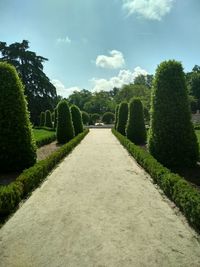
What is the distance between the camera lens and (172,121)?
34.6ft

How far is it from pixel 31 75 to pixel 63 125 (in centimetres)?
Answer: 2824

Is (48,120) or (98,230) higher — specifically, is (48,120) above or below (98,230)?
above

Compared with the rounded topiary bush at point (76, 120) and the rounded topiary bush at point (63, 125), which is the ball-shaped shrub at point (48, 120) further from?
the rounded topiary bush at point (63, 125)

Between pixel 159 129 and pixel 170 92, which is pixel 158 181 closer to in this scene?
pixel 159 129

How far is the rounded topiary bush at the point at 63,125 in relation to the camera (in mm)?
23189

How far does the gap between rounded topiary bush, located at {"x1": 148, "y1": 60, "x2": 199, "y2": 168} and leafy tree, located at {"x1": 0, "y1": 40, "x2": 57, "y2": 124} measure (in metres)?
39.2

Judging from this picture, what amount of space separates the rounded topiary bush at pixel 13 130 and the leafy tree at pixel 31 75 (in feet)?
125

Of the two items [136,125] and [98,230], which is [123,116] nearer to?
[136,125]

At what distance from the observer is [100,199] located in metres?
7.13

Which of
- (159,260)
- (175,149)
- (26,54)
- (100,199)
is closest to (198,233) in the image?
(159,260)

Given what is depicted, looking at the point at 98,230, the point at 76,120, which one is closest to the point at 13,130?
the point at 98,230

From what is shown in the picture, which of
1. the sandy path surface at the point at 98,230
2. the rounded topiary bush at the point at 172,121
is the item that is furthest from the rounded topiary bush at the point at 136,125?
the sandy path surface at the point at 98,230

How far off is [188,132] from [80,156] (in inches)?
226

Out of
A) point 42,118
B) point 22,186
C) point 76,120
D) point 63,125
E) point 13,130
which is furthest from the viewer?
point 42,118
